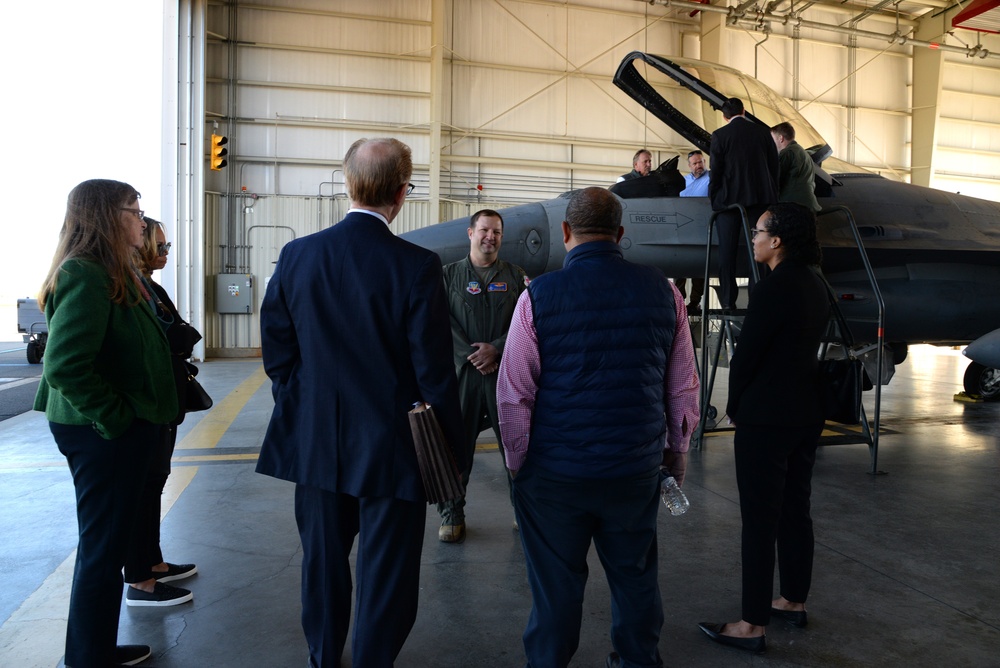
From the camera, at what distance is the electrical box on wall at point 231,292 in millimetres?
16031

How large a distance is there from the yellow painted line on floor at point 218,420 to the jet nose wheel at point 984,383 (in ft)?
33.2

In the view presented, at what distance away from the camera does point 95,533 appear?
92.4 inches

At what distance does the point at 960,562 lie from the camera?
3.72 meters

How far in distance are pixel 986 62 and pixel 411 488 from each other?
2655 centimetres

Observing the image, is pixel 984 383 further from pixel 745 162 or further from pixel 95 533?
pixel 95 533

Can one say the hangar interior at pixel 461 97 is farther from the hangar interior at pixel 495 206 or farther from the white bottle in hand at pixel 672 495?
the white bottle in hand at pixel 672 495

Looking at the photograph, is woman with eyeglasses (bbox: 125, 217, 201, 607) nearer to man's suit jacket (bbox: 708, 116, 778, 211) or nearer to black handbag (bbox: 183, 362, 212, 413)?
black handbag (bbox: 183, 362, 212, 413)

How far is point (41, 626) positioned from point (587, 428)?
2525 millimetres

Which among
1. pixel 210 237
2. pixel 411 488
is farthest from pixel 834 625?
pixel 210 237

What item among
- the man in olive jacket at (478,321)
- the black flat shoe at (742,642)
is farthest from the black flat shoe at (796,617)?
the man in olive jacket at (478,321)

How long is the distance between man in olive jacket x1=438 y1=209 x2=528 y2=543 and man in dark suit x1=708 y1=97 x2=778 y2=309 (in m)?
2.54

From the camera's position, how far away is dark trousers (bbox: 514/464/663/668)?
2.18 meters

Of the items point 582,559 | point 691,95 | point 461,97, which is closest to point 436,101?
point 461,97

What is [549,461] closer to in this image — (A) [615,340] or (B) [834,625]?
(A) [615,340]
